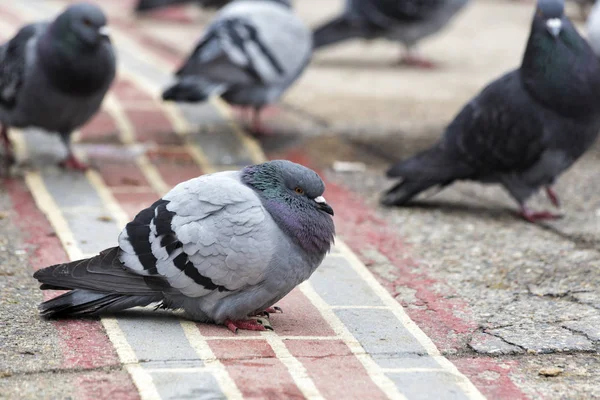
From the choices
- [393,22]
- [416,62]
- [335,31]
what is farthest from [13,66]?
[416,62]

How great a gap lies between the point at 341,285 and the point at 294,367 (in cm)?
111

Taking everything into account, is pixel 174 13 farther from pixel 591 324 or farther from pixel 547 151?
pixel 591 324

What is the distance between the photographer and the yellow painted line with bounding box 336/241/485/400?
3.51 metres

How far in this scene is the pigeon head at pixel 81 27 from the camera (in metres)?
6.26

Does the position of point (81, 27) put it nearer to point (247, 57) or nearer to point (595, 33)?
point (247, 57)

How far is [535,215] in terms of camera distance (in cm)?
595

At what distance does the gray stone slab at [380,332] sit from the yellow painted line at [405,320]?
3 centimetres

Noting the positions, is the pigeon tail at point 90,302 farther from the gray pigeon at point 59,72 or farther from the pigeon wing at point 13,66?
the pigeon wing at point 13,66

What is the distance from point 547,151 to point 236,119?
125 inches

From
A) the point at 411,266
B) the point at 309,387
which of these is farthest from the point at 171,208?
the point at 411,266

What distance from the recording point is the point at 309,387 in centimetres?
341

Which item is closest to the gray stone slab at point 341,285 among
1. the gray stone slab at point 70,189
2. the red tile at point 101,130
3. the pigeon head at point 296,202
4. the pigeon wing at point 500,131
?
the pigeon head at point 296,202

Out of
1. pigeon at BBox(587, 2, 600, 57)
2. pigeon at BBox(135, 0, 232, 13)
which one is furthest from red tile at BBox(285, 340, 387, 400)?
pigeon at BBox(135, 0, 232, 13)

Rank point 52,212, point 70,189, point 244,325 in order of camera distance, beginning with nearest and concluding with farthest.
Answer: point 244,325
point 52,212
point 70,189
